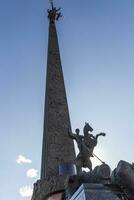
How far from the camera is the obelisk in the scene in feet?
46.2

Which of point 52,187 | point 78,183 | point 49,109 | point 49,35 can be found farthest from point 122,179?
point 49,35

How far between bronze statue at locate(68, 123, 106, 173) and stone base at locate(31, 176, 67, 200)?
4.29 meters

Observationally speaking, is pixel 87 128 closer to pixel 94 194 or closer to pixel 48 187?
pixel 94 194

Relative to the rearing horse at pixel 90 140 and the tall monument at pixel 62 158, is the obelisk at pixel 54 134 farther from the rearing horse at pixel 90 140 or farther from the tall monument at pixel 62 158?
the rearing horse at pixel 90 140

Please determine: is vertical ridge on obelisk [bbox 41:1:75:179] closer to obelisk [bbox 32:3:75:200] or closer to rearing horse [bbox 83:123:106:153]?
obelisk [bbox 32:3:75:200]

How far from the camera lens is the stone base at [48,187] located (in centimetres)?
1347

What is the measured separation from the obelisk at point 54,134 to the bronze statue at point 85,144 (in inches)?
157

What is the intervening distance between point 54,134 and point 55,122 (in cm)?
86

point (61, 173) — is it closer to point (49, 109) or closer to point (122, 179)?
point (49, 109)

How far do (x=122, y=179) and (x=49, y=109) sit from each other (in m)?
15.5

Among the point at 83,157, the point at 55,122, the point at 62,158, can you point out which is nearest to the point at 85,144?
the point at 83,157

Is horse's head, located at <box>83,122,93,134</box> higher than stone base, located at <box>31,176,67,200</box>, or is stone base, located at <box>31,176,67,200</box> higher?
stone base, located at <box>31,176,67,200</box>

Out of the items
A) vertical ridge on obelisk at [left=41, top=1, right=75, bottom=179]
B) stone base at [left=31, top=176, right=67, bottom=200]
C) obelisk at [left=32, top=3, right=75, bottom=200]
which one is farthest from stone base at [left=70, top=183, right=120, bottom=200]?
vertical ridge on obelisk at [left=41, top=1, right=75, bottom=179]

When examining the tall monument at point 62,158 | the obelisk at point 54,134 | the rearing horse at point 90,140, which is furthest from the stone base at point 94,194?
the obelisk at point 54,134
